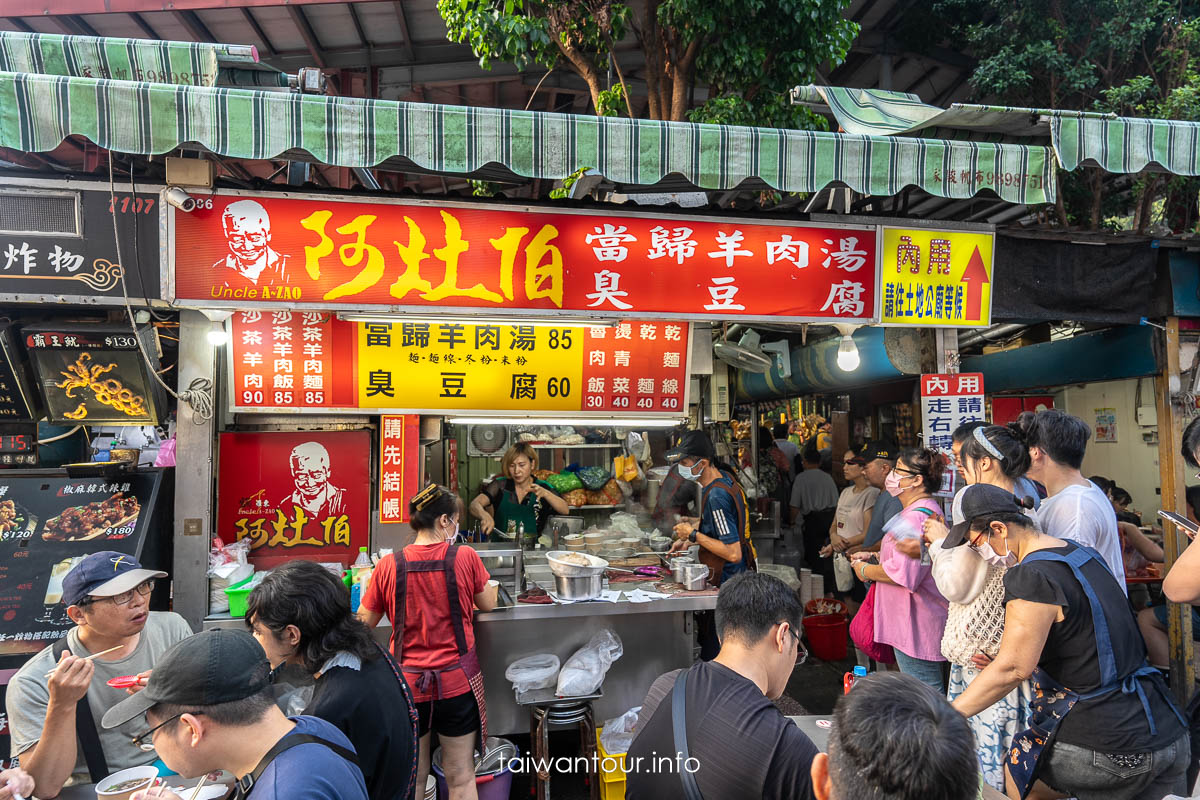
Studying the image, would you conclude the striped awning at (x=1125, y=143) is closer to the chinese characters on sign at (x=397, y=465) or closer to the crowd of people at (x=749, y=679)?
the crowd of people at (x=749, y=679)

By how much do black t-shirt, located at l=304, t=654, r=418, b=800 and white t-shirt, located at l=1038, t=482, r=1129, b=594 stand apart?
312 cm

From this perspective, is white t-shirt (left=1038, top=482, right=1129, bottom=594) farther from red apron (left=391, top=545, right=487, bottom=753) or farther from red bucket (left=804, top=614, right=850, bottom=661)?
red bucket (left=804, top=614, right=850, bottom=661)

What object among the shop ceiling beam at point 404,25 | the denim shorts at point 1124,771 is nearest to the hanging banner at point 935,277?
the denim shorts at point 1124,771

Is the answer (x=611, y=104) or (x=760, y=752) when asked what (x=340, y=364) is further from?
(x=760, y=752)

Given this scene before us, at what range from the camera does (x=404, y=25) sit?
8.38m

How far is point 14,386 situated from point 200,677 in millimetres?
4387

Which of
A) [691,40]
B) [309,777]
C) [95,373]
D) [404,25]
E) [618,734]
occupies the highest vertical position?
[404,25]

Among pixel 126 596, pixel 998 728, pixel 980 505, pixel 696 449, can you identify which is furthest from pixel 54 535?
pixel 998 728

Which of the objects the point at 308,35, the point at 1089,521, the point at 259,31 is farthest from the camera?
the point at 308,35

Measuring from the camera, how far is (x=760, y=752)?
1795mm

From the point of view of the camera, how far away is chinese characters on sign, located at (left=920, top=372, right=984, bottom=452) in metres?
5.06

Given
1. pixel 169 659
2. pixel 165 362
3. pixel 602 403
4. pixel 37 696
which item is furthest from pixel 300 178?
pixel 169 659

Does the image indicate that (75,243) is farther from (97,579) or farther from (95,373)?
(97,579)

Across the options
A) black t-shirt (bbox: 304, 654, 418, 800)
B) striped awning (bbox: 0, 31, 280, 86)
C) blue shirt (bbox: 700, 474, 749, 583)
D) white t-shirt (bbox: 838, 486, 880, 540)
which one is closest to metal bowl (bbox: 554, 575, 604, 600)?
blue shirt (bbox: 700, 474, 749, 583)
